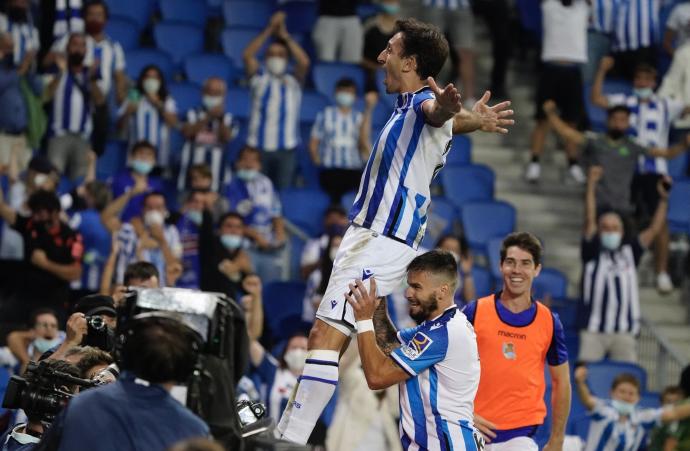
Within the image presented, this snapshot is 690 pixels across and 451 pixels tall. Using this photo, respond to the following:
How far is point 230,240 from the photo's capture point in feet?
42.5

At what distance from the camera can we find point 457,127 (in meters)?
7.67

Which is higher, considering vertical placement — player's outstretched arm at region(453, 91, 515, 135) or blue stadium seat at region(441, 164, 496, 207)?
player's outstretched arm at region(453, 91, 515, 135)

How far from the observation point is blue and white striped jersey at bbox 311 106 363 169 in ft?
47.9

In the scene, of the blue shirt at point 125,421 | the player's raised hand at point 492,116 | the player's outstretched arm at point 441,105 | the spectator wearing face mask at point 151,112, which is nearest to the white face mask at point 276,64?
the spectator wearing face mask at point 151,112

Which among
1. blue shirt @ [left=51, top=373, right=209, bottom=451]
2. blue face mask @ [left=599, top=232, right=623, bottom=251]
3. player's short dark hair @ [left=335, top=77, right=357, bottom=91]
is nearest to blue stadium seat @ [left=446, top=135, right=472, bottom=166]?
player's short dark hair @ [left=335, top=77, right=357, bottom=91]

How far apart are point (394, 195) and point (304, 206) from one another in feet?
22.9

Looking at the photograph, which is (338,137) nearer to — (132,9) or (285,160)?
(285,160)

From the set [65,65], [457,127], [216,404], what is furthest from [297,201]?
[216,404]

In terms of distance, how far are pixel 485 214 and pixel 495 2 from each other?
3461 mm

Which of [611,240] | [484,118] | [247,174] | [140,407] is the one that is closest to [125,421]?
[140,407]

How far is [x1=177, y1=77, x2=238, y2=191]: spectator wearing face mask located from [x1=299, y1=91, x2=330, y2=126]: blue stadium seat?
1152 mm

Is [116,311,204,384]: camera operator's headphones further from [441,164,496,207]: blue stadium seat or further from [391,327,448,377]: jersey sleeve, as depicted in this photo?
[441,164,496,207]: blue stadium seat

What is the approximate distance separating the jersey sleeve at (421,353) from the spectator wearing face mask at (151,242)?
510 cm

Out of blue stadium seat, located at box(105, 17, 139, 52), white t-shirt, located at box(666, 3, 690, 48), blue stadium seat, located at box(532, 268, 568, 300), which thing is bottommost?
blue stadium seat, located at box(532, 268, 568, 300)
